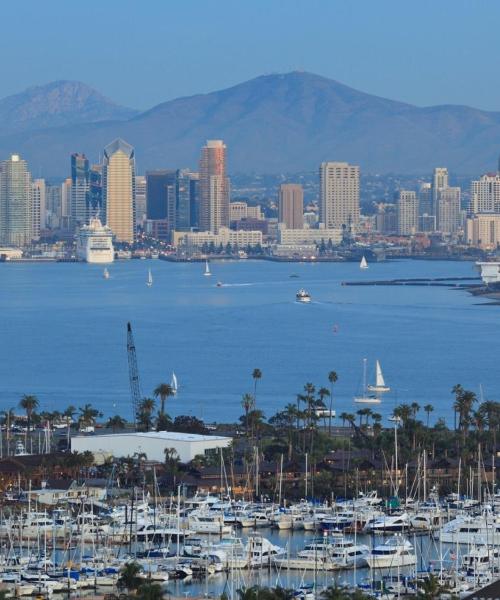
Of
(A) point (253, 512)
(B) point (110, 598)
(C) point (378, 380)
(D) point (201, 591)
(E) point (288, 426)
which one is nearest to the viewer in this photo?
(B) point (110, 598)

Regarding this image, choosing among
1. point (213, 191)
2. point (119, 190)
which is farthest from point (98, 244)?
point (213, 191)

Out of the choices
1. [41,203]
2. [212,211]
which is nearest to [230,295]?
[212,211]

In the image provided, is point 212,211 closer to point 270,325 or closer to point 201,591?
point 270,325

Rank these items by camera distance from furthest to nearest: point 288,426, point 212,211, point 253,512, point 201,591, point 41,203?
1. point 41,203
2. point 212,211
3. point 288,426
4. point 253,512
5. point 201,591

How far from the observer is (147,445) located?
82.2ft

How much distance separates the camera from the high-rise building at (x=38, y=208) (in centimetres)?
13862

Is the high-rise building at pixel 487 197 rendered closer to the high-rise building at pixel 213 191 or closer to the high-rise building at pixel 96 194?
the high-rise building at pixel 213 191

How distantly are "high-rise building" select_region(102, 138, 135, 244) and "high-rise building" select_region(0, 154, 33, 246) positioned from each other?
5.00 metres

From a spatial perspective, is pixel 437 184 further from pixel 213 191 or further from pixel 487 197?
pixel 213 191

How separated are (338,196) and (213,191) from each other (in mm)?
14502

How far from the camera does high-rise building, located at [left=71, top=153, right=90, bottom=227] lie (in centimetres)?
14325

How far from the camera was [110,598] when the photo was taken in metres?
16.4

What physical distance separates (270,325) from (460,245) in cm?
7586

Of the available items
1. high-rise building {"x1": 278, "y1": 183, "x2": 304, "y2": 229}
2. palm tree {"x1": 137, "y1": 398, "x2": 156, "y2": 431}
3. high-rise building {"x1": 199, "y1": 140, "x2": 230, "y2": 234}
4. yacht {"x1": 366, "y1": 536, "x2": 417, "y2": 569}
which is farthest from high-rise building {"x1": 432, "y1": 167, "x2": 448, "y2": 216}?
yacht {"x1": 366, "y1": 536, "x2": 417, "y2": 569}
